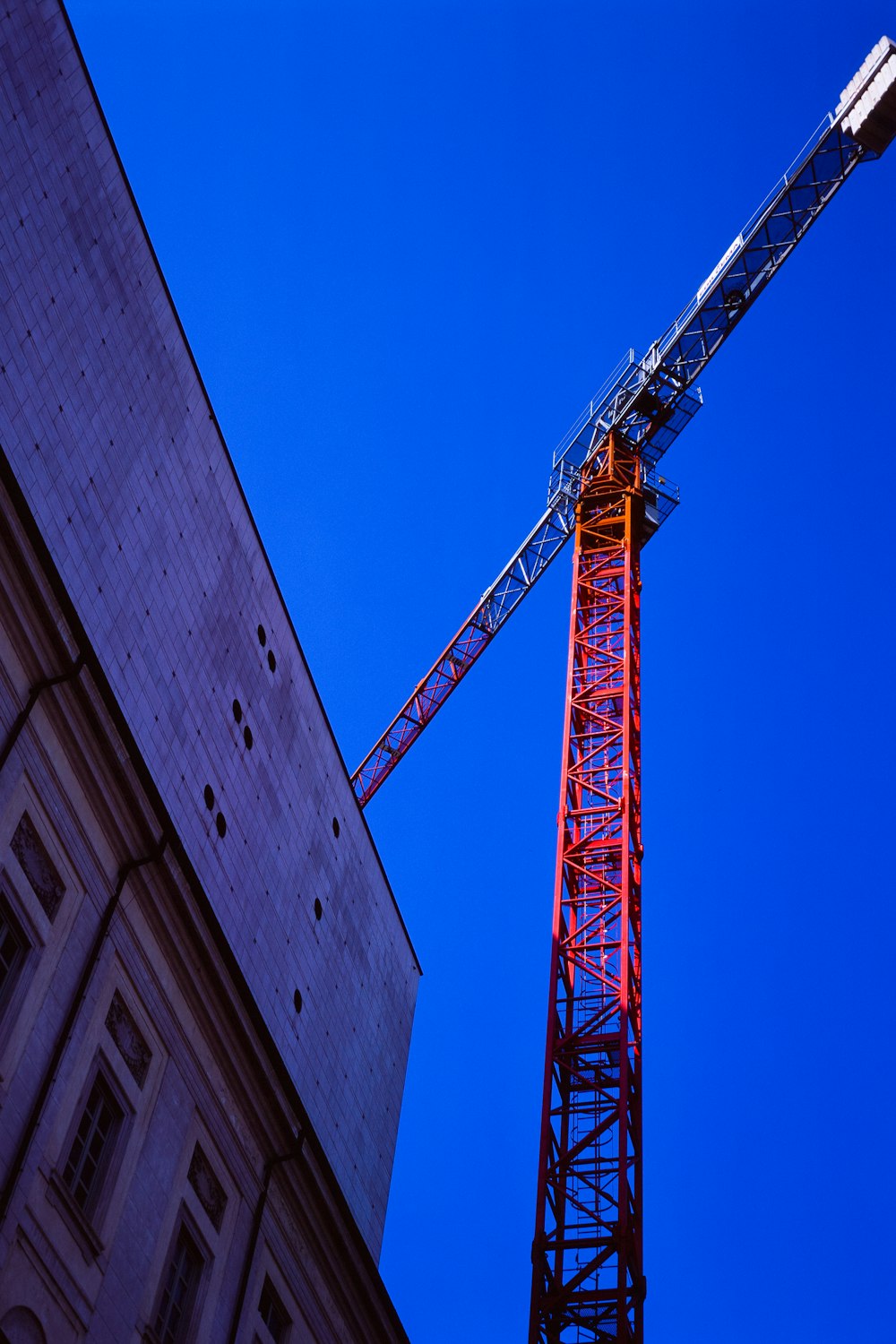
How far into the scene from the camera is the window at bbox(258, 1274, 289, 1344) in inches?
1449

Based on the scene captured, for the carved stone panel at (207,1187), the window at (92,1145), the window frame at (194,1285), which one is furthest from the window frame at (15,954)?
the carved stone panel at (207,1187)

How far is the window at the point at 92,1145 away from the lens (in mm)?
30688

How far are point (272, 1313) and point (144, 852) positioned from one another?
10157 mm

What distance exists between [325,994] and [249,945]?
6909mm

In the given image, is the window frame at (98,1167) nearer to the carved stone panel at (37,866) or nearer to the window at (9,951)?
the window at (9,951)

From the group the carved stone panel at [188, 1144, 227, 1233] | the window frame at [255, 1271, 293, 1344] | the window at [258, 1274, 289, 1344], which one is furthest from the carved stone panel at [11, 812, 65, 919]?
the window at [258, 1274, 289, 1344]

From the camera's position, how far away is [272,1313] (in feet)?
122

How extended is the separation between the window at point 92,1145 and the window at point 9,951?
2915mm

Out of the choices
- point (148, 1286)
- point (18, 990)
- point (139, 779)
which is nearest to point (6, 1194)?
point (18, 990)

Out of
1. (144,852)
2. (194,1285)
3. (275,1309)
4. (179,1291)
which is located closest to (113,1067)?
(144,852)

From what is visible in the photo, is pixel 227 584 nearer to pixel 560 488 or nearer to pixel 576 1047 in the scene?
pixel 576 1047

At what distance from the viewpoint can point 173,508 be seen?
4638 centimetres

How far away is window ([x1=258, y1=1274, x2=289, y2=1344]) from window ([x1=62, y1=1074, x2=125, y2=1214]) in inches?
255

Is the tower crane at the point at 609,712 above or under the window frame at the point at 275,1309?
above
